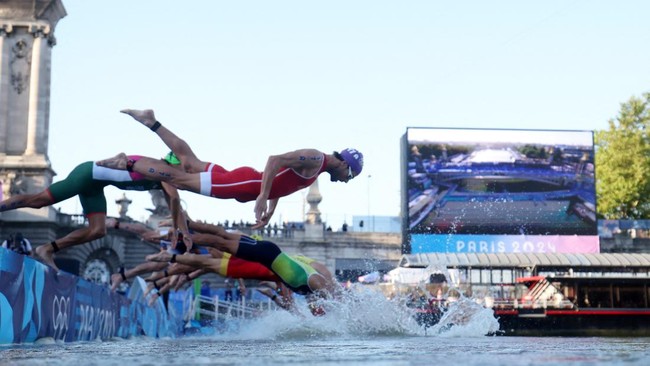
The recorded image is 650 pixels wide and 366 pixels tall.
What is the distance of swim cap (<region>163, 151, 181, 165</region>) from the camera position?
36.1 feet

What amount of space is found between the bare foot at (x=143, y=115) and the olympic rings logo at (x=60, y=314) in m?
2.39

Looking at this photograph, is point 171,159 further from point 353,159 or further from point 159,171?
point 353,159

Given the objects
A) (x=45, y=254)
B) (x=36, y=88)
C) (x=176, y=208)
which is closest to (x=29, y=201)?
(x=45, y=254)

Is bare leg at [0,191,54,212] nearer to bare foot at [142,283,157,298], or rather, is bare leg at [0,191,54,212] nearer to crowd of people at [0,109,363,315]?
crowd of people at [0,109,363,315]

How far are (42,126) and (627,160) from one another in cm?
3637

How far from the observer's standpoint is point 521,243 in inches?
2190

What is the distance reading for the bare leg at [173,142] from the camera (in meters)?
10.8

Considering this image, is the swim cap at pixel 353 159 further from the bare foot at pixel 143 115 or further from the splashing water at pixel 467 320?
the splashing water at pixel 467 320

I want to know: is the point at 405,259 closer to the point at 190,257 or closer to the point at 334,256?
the point at 334,256

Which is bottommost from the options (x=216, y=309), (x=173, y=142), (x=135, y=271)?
(x=216, y=309)

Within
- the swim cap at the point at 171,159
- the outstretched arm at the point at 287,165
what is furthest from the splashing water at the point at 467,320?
the swim cap at the point at 171,159

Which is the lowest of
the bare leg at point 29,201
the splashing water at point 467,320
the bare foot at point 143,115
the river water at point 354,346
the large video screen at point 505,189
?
the splashing water at point 467,320

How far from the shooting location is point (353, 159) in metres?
11.5

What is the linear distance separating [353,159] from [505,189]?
44697 millimetres
